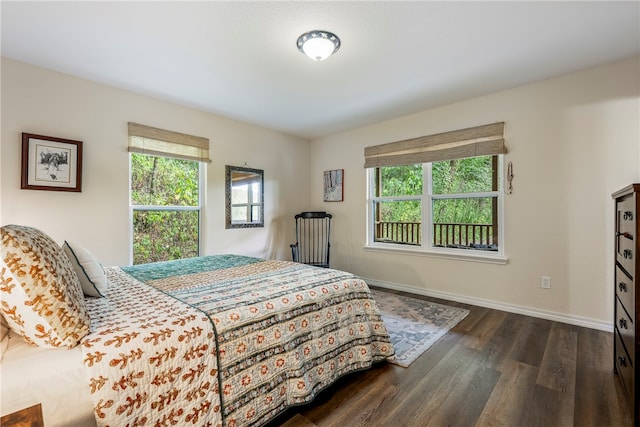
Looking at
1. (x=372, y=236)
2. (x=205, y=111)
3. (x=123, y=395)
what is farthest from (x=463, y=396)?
(x=205, y=111)

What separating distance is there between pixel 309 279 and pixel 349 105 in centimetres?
237

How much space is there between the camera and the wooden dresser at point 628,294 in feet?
4.62

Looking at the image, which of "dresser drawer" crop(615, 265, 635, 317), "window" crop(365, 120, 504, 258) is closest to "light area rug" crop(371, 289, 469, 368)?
"window" crop(365, 120, 504, 258)

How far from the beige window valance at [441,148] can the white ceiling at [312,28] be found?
1.43ft

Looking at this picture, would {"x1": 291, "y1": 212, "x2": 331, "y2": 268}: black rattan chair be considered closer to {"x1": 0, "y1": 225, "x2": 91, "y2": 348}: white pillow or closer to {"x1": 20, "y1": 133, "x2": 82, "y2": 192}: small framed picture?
{"x1": 20, "y1": 133, "x2": 82, "y2": 192}: small framed picture

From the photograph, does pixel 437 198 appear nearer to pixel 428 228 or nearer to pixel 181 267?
pixel 428 228

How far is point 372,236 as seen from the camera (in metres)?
4.34

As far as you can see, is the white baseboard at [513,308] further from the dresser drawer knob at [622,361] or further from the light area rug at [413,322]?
the dresser drawer knob at [622,361]

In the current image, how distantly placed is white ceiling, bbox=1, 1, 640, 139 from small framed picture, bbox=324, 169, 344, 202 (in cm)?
155

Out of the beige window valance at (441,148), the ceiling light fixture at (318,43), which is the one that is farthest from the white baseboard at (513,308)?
the ceiling light fixture at (318,43)

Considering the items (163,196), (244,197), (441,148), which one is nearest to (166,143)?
(163,196)

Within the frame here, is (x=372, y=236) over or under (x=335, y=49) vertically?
under

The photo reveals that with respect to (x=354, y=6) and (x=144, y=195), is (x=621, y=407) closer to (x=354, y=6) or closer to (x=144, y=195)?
(x=354, y=6)

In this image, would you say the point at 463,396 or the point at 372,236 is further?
the point at 372,236
